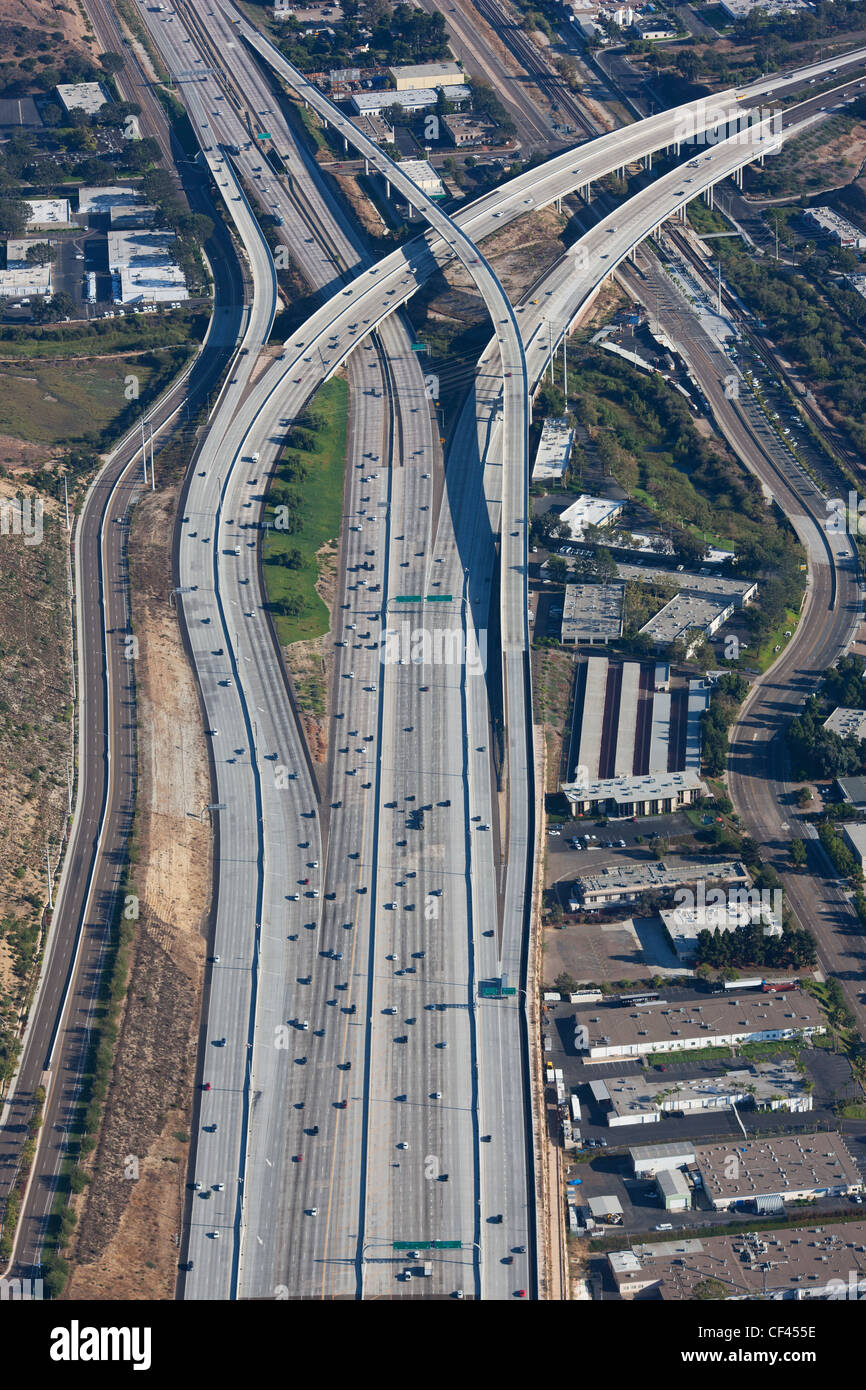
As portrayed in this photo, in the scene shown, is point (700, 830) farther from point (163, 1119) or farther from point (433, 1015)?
point (163, 1119)

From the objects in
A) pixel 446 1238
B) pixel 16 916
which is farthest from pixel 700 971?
pixel 16 916

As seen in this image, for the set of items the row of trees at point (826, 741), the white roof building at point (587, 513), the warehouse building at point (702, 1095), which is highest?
the white roof building at point (587, 513)

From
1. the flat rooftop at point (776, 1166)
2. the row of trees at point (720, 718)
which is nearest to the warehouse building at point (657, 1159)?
the flat rooftop at point (776, 1166)

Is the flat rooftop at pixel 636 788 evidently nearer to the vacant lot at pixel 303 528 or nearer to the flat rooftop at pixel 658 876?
the flat rooftop at pixel 658 876

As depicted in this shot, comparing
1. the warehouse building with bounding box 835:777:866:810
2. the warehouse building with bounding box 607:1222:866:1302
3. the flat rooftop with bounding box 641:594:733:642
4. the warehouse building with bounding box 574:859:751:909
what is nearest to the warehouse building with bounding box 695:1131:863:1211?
the warehouse building with bounding box 607:1222:866:1302

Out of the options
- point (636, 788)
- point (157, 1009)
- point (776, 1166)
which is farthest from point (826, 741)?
point (157, 1009)

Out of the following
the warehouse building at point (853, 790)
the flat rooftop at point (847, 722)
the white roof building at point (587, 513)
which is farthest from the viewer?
the white roof building at point (587, 513)

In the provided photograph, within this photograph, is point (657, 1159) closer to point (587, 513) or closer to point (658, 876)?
point (658, 876)
